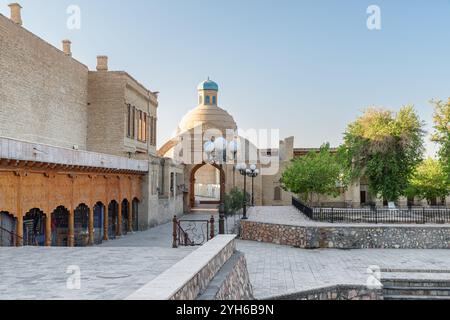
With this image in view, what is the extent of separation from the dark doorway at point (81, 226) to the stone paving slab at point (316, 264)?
743 centimetres

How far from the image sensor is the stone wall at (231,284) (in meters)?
8.10

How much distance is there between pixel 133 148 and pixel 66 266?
73.5ft

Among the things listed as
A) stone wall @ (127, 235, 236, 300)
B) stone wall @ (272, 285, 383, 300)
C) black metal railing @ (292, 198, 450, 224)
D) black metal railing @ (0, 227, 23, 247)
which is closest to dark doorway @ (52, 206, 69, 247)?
black metal railing @ (0, 227, 23, 247)

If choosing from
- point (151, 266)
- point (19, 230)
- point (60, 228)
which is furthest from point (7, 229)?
point (151, 266)

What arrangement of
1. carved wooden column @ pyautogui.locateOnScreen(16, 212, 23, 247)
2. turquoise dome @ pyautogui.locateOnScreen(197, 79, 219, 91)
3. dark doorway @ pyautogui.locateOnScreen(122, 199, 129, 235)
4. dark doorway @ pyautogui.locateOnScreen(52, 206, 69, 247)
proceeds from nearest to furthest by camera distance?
1. carved wooden column @ pyautogui.locateOnScreen(16, 212, 23, 247)
2. dark doorway @ pyautogui.locateOnScreen(52, 206, 69, 247)
3. dark doorway @ pyautogui.locateOnScreen(122, 199, 129, 235)
4. turquoise dome @ pyautogui.locateOnScreen(197, 79, 219, 91)

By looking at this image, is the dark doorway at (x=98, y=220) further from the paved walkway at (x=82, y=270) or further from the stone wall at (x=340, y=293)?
the stone wall at (x=340, y=293)

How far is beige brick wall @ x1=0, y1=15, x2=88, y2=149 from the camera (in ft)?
68.0

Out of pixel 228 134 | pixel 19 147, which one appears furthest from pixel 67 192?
pixel 228 134

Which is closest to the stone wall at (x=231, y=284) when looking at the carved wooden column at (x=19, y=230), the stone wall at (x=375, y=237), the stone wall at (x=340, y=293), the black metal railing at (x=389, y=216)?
the stone wall at (x=340, y=293)

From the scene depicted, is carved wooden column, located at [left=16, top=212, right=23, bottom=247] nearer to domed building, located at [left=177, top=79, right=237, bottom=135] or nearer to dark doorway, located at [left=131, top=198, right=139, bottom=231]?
dark doorway, located at [left=131, top=198, right=139, bottom=231]

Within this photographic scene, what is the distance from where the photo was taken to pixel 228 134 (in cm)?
4934

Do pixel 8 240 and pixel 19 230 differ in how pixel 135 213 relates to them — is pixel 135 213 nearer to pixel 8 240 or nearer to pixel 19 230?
pixel 8 240

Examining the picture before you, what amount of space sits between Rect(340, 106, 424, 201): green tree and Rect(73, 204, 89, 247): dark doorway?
18.0m
